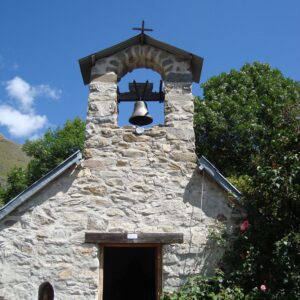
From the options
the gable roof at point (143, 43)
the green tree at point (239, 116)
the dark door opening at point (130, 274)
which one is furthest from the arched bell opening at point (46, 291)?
the green tree at point (239, 116)

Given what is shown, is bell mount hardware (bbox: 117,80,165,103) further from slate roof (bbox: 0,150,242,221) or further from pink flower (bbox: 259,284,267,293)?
pink flower (bbox: 259,284,267,293)

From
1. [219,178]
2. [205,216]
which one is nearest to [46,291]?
[205,216]

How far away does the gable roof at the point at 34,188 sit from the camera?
6.70 metres

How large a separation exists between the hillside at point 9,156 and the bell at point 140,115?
140 ft

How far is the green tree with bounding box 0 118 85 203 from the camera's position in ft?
65.7

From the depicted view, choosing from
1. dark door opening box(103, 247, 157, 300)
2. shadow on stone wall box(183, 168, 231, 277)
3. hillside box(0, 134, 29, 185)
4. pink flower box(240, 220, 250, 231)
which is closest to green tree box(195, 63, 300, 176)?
dark door opening box(103, 247, 157, 300)

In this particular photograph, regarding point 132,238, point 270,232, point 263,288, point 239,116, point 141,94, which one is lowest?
point 263,288

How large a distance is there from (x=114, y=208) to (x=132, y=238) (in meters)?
0.59

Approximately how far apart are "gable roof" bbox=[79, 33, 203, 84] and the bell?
1086 millimetres

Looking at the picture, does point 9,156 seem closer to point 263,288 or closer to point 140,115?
point 140,115

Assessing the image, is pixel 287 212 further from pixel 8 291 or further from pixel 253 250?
pixel 8 291

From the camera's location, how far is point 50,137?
829 inches

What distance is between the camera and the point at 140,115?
25.7 ft

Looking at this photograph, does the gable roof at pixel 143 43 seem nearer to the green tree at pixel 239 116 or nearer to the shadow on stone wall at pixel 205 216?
the shadow on stone wall at pixel 205 216
